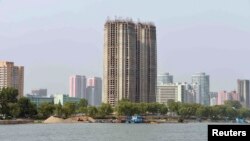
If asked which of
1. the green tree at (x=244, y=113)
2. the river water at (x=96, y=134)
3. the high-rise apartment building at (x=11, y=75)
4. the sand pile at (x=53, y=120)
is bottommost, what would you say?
the green tree at (x=244, y=113)

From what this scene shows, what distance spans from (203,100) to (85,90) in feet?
137

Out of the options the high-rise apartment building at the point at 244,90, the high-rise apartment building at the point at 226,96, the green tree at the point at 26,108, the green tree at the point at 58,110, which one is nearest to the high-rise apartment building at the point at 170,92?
the high-rise apartment building at the point at 226,96

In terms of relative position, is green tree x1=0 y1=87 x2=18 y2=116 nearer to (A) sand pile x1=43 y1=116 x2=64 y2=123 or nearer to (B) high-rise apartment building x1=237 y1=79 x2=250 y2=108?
(A) sand pile x1=43 y1=116 x2=64 y2=123

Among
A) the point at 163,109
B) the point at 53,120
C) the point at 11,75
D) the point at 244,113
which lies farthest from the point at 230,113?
the point at 53,120

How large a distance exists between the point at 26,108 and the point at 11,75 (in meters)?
43.2

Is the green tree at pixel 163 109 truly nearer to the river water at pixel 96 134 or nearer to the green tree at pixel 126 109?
the green tree at pixel 126 109

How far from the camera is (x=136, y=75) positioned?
270ft

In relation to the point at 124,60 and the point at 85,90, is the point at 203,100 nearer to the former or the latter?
the point at 85,90

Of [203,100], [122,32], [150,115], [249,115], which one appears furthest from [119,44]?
[203,100]

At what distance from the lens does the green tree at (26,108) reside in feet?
190

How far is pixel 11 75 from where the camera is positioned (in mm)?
100188

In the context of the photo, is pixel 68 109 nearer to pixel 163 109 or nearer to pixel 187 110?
pixel 163 109

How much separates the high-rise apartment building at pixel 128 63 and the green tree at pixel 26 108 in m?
22.8

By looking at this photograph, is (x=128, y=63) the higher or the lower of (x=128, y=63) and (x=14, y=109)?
the higher
